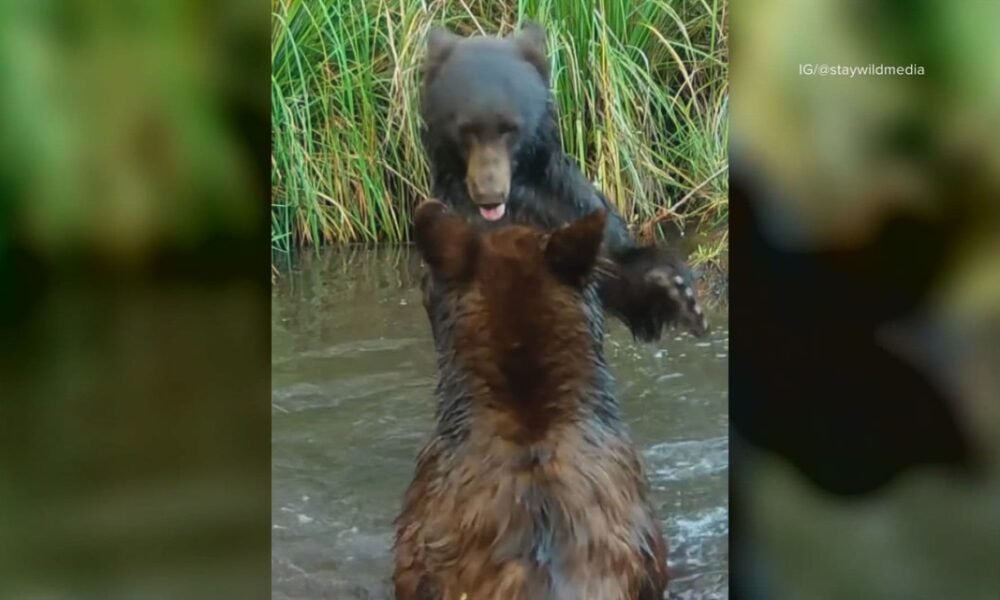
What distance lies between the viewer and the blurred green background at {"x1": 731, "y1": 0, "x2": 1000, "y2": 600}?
896 millimetres

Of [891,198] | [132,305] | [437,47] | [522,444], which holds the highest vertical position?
[437,47]

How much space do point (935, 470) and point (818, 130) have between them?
342 mm

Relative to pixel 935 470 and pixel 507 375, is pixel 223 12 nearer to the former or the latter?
pixel 507 375

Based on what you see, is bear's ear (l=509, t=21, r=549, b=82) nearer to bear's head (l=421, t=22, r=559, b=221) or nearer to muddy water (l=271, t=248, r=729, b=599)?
bear's head (l=421, t=22, r=559, b=221)

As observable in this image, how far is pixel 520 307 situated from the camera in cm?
89

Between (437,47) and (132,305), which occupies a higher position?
(437,47)

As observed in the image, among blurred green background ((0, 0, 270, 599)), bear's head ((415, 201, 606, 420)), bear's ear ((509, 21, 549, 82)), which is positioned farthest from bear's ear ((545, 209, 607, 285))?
blurred green background ((0, 0, 270, 599))

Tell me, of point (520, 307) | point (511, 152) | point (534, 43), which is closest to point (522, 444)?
point (520, 307)

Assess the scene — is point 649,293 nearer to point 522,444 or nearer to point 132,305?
point 522,444

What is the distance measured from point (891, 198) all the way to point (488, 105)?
390mm

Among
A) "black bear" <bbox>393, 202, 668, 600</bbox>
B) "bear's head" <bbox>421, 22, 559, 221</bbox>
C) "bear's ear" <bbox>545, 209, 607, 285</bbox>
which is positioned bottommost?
"black bear" <bbox>393, 202, 668, 600</bbox>

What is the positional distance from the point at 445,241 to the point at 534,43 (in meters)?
0.20

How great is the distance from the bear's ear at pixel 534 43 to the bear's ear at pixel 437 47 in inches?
2.2

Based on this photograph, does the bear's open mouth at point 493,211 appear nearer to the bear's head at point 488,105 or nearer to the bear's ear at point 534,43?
the bear's head at point 488,105
